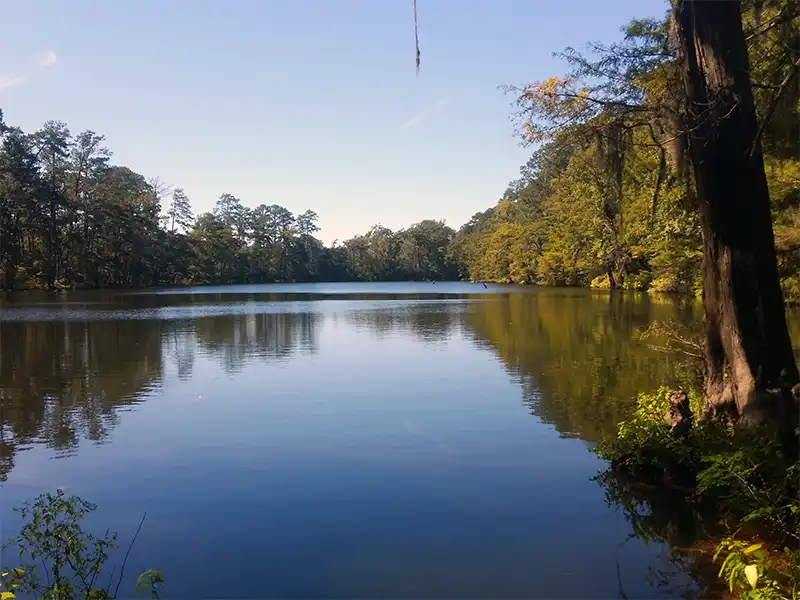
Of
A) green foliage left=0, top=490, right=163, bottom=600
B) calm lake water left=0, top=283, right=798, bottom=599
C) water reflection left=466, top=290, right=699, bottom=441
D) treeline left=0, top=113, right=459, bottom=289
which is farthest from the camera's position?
treeline left=0, top=113, right=459, bottom=289

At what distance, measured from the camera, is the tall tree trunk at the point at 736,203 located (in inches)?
263

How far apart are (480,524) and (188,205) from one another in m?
87.3

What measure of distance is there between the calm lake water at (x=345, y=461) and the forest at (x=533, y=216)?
3.48m

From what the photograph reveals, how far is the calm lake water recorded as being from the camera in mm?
5324

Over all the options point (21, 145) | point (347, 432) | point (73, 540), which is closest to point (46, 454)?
point (347, 432)

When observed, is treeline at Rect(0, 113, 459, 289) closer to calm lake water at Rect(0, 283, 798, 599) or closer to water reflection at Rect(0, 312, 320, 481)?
water reflection at Rect(0, 312, 320, 481)

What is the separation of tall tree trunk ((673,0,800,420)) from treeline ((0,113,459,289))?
57.2 metres

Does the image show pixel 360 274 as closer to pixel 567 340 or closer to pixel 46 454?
pixel 567 340

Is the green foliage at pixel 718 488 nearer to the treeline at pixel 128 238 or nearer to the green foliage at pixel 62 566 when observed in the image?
the green foliage at pixel 62 566

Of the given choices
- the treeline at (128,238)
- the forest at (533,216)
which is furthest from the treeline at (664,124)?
the treeline at (128,238)

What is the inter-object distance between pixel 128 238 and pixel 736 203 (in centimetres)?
6759

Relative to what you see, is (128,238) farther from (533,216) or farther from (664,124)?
(664,124)

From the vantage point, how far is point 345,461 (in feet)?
27.1

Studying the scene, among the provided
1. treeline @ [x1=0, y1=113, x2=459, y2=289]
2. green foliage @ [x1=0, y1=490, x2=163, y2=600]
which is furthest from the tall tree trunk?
treeline @ [x1=0, y1=113, x2=459, y2=289]
